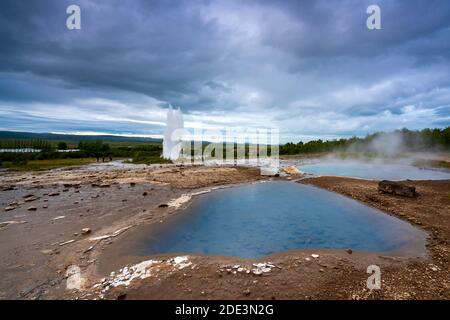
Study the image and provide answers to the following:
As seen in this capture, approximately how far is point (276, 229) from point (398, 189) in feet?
29.5

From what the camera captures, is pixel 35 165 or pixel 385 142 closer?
pixel 35 165

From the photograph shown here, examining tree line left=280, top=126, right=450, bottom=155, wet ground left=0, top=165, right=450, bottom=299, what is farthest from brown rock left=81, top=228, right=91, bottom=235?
tree line left=280, top=126, right=450, bottom=155

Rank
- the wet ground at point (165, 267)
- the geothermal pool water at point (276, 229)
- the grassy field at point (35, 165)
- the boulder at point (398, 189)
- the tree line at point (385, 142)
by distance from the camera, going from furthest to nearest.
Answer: the tree line at point (385, 142) < the grassy field at point (35, 165) < the boulder at point (398, 189) < the geothermal pool water at point (276, 229) < the wet ground at point (165, 267)

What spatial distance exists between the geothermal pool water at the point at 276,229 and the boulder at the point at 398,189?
2.28m

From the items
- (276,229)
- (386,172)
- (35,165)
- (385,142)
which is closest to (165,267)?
(276,229)

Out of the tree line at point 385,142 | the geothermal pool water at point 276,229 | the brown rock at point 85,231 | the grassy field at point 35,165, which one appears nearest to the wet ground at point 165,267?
the brown rock at point 85,231

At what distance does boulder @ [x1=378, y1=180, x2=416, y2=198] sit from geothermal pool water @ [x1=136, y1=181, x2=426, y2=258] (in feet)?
7.48

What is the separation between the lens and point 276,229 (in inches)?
365

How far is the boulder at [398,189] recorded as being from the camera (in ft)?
42.1

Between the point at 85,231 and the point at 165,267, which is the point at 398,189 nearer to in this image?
the point at 165,267

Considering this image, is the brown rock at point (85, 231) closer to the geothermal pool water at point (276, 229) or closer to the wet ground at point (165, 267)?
the wet ground at point (165, 267)

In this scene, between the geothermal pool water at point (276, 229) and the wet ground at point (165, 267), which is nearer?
the wet ground at point (165, 267)

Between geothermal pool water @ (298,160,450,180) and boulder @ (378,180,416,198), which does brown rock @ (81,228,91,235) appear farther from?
geothermal pool water @ (298,160,450,180)
